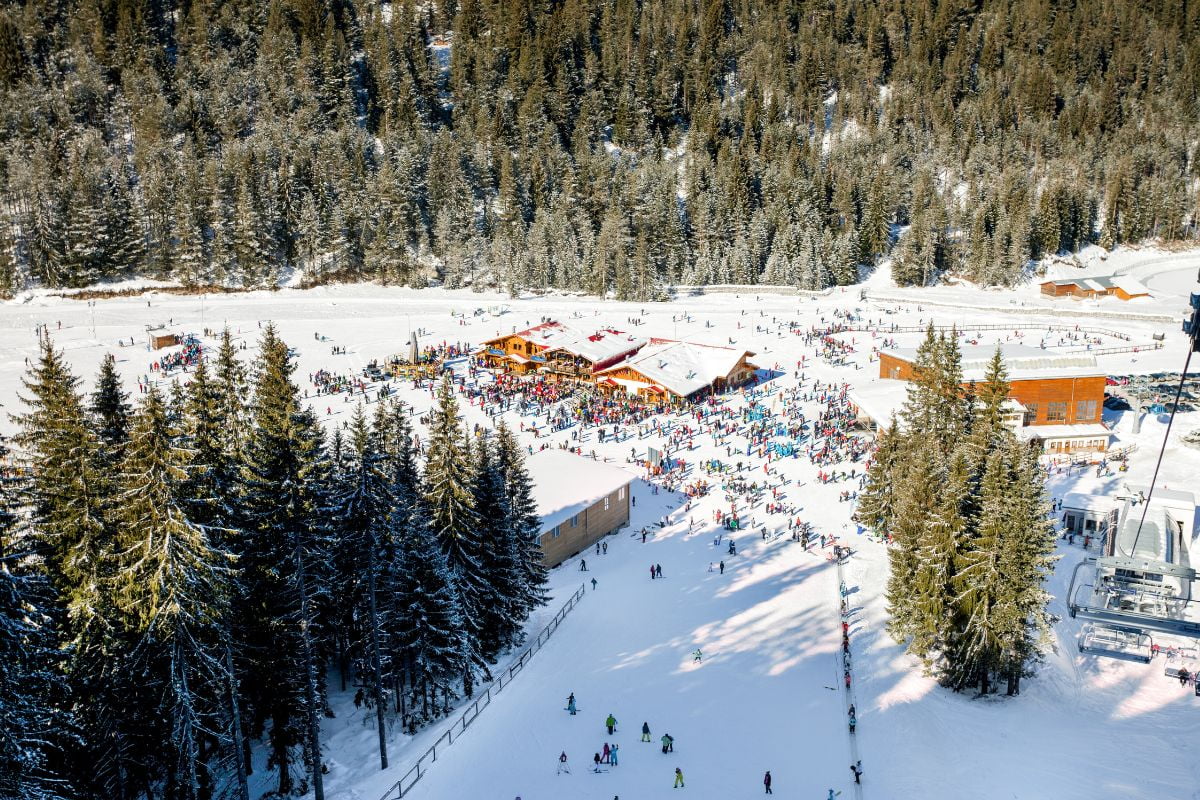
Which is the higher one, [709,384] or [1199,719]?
[709,384]

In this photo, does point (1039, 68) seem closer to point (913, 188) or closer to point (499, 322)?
point (913, 188)

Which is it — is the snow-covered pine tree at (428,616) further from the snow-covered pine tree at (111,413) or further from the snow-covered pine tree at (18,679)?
the snow-covered pine tree at (18,679)

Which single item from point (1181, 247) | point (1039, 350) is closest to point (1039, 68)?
point (1181, 247)

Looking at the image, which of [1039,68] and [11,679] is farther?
[1039,68]

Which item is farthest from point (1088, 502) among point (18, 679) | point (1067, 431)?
point (18, 679)

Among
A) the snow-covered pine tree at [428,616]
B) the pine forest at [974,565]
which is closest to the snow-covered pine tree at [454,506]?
the snow-covered pine tree at [428,616]

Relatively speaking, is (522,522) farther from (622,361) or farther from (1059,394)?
Answer: (1059,394)

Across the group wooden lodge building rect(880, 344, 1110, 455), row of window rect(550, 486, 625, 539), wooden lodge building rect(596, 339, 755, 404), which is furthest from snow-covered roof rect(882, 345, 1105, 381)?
row of window rect(550, 486, 625, 539)
